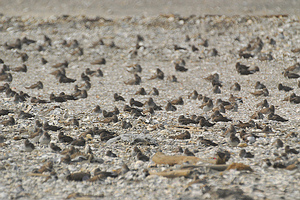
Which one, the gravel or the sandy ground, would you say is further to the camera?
the sandy ground

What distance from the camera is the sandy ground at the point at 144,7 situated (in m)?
34.9

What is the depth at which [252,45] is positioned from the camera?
88.9ft

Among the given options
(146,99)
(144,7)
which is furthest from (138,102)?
(144,7)

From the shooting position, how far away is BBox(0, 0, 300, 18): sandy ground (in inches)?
1373

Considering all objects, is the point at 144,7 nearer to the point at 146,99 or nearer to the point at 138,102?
the point at 146,99

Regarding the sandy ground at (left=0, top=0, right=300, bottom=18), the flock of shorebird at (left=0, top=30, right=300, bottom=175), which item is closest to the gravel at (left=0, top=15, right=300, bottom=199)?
the flock of shorebird at (left=0, top=30, right=300, bottom=175)

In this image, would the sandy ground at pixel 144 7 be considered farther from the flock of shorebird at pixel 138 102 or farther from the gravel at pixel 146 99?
the flock of shorebird at pixel 138 102

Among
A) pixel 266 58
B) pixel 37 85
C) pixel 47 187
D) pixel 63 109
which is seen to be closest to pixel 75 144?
pixel 47 187

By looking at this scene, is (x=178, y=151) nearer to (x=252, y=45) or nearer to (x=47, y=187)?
(x=47, y=187)

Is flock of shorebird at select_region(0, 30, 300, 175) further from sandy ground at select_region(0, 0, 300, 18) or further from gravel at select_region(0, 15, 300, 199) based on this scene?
sandy ground at select_region(0, 0, 300, 18)

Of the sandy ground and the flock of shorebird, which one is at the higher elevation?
the sandy ground

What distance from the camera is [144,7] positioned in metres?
38.2

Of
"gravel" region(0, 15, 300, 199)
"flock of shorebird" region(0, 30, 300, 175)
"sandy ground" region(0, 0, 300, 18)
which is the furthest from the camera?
"sandy ground" region(0, 0, 300, 18)

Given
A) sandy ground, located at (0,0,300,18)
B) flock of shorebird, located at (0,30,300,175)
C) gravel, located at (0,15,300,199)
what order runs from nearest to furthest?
gravel, located at (0,15,300,199)
flock of shorebird, located at (0,30,300,175)
sandy ground, located at (0,0,300,18)
